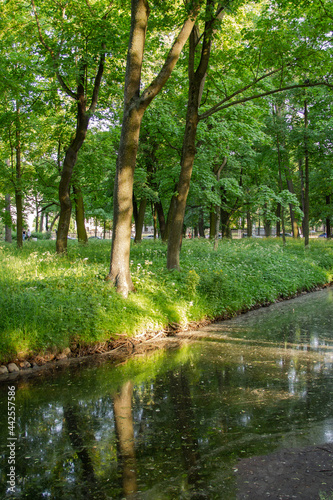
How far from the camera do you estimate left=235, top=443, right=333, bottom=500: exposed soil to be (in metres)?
3.40

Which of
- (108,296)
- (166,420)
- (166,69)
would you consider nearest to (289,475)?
(166,420)

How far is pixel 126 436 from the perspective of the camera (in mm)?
4691

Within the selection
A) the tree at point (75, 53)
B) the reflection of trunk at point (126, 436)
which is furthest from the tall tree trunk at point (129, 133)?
the reflection of trunk at point (126, 436)

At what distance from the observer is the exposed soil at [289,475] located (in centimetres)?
340

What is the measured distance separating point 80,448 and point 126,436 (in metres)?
0.55

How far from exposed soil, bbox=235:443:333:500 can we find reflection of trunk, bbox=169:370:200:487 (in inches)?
17.3

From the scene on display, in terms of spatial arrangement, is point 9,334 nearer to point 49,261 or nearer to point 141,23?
point 49,261

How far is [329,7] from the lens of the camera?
10.4m

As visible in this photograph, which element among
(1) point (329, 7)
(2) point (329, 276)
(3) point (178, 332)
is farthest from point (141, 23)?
(2) point (329, 276)

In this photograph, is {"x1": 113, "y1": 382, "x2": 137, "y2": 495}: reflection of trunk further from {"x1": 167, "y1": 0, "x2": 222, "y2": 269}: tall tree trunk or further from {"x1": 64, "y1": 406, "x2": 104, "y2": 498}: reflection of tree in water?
{"x1": 167, "y1": 0, "x2": 222, "y2": 269}: tall tree trunk

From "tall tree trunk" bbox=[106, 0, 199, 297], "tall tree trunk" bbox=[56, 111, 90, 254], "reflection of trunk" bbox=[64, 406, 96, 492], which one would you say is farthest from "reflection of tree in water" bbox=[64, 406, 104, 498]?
"tall tree trunk" bbox=[56, 111, 90, 254]

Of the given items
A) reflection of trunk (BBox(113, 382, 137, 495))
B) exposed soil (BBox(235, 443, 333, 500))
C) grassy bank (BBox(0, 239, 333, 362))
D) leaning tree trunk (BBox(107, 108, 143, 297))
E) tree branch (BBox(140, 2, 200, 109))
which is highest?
tree branch (BBox(140, 2, 200, 109))

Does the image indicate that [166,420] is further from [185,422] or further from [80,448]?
[80,448]

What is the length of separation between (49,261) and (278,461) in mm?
9203
